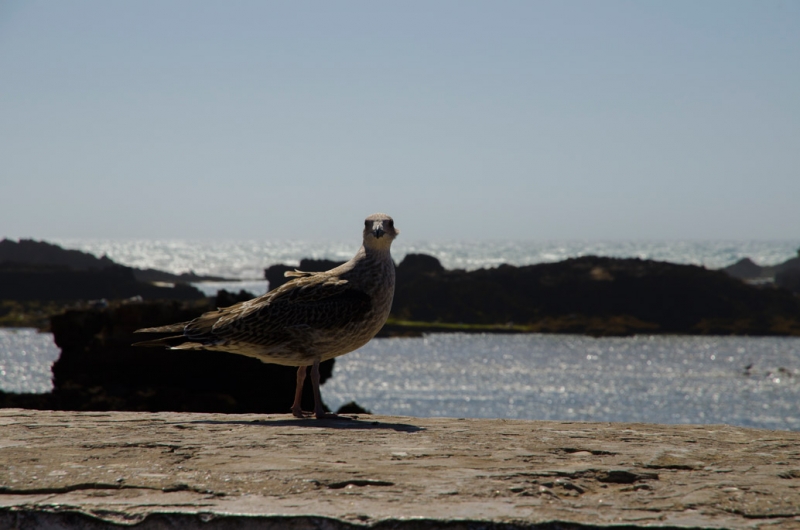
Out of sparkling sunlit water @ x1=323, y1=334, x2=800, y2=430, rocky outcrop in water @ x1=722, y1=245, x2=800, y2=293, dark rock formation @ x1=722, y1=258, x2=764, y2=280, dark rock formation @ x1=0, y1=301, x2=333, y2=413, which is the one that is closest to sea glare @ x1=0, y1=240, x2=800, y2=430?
sparkling sunlit water @ x1=323, y1=334, x2=800, y2=430

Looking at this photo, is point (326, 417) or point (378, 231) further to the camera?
point (378, 231)

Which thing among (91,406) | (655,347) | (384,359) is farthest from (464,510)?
(655,347)

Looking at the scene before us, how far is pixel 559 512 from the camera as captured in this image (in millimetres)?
3990

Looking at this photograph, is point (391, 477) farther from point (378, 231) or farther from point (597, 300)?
point (597, 300)

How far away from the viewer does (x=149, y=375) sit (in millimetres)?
21062

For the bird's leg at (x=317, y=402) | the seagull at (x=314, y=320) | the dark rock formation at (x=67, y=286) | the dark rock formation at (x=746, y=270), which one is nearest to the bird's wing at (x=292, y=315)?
A: the seagull at (x=314, y=320)

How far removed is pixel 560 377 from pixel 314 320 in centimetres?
6034

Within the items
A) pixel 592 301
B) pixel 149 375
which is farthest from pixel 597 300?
pixel 149 375

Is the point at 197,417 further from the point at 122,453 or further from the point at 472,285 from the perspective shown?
the point at 472,285

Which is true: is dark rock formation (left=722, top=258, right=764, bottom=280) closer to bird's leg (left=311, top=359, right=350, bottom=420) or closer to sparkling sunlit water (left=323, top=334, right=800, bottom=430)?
sparkling sunlit water (left=323, top=334, right=800, bottom=430)

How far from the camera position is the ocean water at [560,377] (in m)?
48.0

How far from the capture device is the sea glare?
48062mm

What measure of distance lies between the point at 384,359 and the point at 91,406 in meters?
56.4

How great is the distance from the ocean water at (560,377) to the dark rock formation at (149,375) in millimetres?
22811
